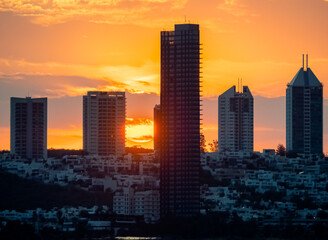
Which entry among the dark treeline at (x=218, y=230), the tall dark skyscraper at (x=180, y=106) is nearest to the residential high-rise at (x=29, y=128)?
the tall dark skyscraper at (x=180, y=106)

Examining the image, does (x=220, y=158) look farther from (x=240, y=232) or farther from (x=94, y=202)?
(x=240, y=232)

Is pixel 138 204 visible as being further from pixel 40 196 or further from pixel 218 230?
pixel 218 230

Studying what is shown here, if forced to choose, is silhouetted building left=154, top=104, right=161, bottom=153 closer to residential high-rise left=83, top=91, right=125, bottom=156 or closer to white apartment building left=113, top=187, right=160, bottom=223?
residential high-rise left=83, top=91, right=125, bottom=156

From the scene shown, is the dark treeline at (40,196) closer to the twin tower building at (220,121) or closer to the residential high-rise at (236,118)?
the twin tower building at (220,121)

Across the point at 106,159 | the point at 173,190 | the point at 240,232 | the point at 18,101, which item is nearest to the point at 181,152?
the point at 173,190

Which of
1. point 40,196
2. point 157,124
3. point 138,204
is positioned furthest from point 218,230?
point 157,124

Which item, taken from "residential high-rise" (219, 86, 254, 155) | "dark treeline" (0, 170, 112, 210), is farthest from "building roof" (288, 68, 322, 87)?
"dark treeline" (0, 170, 112, 210)
